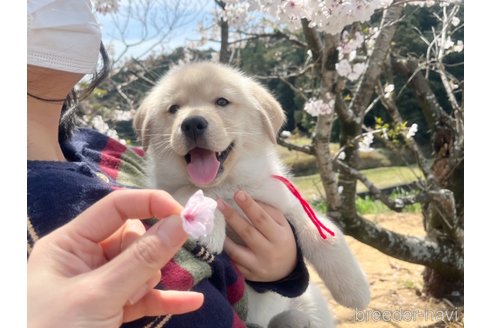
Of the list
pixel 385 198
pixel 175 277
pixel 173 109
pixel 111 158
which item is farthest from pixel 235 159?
pixel 385 198

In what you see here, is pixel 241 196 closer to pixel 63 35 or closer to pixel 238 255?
pixel 238 255

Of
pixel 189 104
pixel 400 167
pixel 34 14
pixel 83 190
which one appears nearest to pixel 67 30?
pixel 34 14

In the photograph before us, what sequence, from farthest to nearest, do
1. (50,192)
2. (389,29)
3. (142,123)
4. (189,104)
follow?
(389,29), (142,123), (189,104), (50,192)

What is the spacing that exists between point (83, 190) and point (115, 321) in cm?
38

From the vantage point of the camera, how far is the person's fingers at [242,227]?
136cm

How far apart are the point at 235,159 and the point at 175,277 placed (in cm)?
61

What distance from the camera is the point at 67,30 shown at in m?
1.04

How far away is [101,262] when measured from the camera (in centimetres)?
72

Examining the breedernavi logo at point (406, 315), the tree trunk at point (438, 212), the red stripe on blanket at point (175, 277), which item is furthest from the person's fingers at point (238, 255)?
the tree trunk at point (438, 212)

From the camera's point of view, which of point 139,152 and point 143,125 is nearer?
point 143,125

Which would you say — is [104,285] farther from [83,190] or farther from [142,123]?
[142,123]

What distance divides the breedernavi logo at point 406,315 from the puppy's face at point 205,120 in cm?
101

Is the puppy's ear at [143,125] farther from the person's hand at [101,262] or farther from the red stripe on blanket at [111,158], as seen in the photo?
the person's hand at [101,262]

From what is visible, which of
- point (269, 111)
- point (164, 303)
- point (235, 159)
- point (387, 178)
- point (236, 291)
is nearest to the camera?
point (164, 303)
